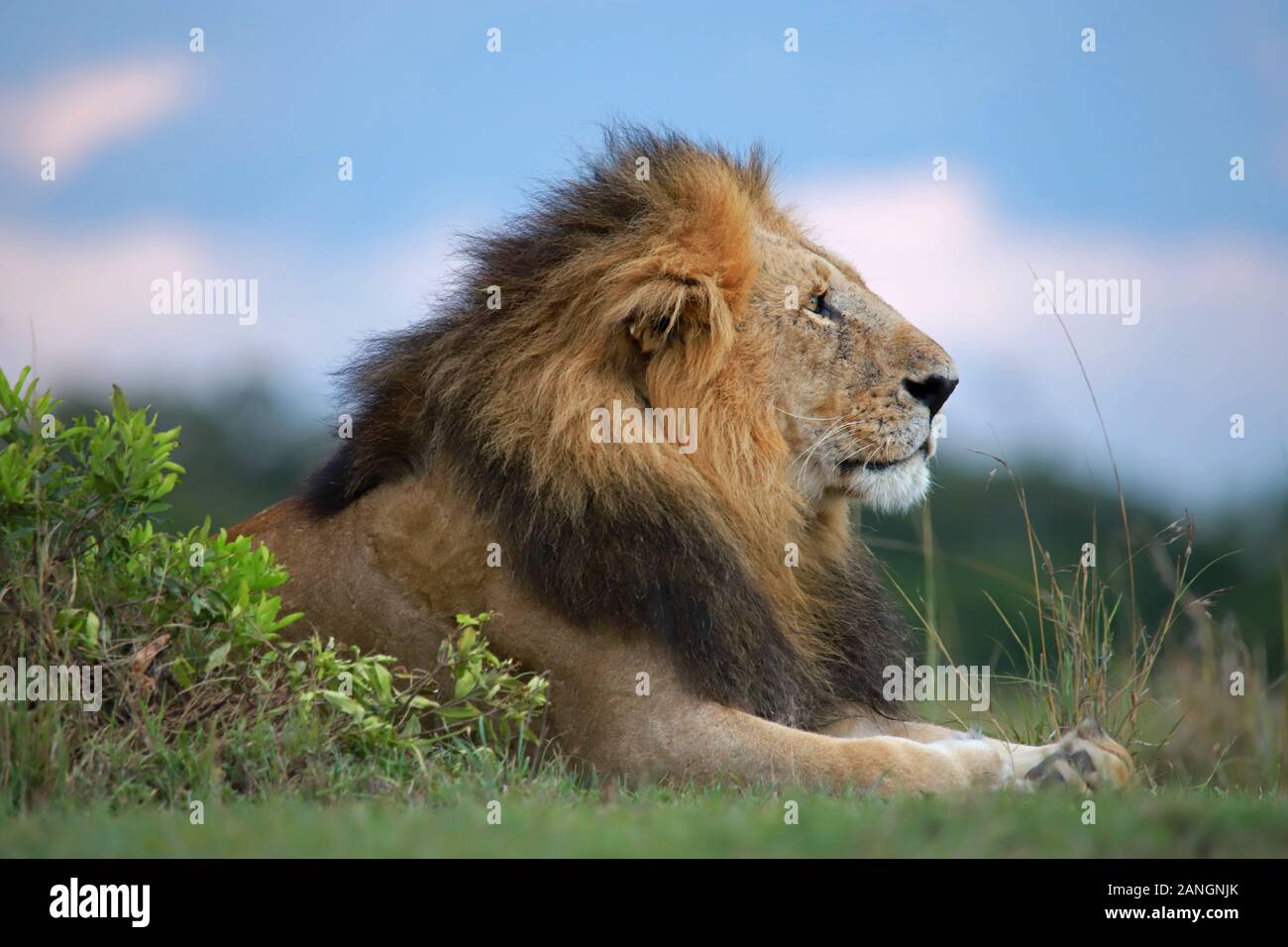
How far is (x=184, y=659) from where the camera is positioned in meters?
5.13

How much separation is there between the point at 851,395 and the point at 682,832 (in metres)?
2.55

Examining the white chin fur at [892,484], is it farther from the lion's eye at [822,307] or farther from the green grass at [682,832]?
the green grass at [682,832]

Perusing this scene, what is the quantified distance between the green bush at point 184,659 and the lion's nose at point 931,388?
72.3 inches

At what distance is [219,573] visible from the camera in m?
5.36

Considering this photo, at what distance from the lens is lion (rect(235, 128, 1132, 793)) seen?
5.26 m

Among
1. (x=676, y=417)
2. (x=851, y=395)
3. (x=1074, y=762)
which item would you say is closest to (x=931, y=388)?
(x=851, y=395)

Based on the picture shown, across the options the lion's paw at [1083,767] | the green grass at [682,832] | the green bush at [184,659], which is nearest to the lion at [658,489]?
the lion's paw at [1083,767]

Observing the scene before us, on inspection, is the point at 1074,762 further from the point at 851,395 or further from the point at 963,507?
the point at 963,507

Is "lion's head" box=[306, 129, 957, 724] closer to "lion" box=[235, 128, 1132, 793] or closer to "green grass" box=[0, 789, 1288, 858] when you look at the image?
"lion" box=[235, 128, 1132, 793]

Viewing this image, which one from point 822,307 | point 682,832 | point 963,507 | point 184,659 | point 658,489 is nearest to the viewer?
point 682,832

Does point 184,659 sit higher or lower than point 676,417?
lower

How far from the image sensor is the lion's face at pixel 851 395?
5.88m
